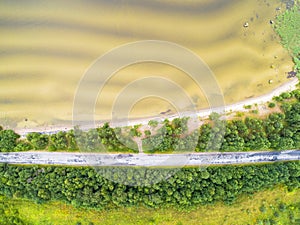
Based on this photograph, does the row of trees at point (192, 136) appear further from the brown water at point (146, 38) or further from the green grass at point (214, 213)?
the green grass at point (214, 213)

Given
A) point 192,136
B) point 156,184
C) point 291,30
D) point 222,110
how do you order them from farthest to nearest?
point 291,30
point 222,110
point 192,136
point 156,184

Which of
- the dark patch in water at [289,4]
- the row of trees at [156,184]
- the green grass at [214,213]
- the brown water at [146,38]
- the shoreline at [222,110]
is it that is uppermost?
the dark patch in water at [289,4]

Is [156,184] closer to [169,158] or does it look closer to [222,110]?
[169,158]

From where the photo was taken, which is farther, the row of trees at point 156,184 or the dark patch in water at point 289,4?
the dark patch in water at point 289,4

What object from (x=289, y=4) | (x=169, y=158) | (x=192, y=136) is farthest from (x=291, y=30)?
(x=169, y=158)

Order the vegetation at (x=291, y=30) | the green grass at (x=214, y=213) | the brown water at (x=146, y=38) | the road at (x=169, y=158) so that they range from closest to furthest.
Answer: the green grass at (x=214, y=213) → the road at (x=169, y=158) → the vegetation at (x=291, y=30) → the brown water at (x=146, y=38)

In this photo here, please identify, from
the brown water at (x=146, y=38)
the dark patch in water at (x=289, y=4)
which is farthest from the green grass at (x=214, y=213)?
the dark patch in water at (x=289, y=4)
